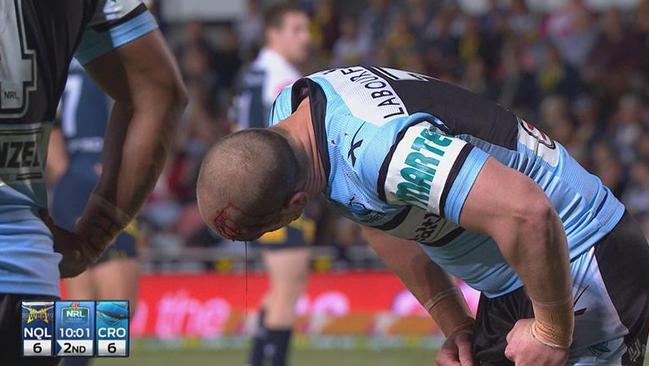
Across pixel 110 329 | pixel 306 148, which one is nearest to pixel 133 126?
pixel 306 148

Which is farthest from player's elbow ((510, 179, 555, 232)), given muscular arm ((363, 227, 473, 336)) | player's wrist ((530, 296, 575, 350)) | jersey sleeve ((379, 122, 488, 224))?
muscular arm ((363, 227, 473, 336))

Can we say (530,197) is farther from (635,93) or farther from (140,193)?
(635,93)

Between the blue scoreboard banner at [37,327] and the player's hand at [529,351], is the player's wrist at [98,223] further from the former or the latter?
the player's hand at [529,351]

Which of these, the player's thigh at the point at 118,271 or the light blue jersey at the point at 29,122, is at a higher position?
the light blue jersey at the point at 29,122

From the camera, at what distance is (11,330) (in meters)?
3.10

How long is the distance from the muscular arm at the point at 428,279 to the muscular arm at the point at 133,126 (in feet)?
2.68

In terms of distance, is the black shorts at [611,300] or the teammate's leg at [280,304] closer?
the black shorts at [611,300]

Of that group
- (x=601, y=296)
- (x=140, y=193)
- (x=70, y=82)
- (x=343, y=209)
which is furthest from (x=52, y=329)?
(x=70, y=82)

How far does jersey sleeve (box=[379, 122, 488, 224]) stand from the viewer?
10.6ft

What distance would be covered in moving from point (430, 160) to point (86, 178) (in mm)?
4555

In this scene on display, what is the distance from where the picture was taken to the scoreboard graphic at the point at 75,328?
10.2ft

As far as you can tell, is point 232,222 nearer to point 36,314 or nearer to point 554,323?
point 36,314

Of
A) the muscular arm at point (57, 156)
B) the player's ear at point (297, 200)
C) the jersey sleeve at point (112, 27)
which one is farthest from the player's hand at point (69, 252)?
the muscular arm at point (57, 156)

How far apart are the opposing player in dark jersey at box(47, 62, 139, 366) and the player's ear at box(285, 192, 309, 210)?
4.04 metres
